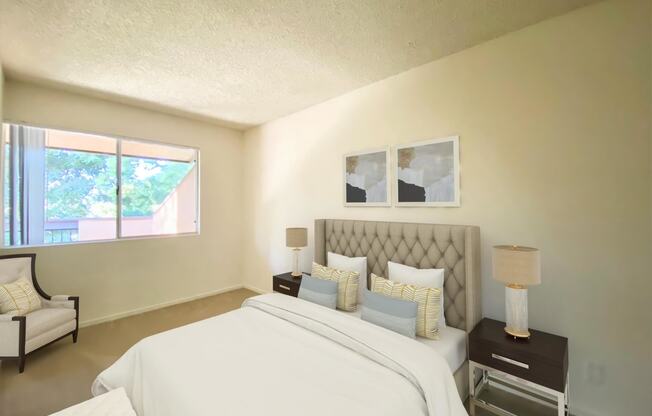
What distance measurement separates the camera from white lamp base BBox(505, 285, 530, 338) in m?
1.92

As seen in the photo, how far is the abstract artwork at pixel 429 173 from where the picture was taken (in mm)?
2538

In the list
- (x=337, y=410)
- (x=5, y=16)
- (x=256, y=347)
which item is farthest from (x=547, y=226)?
(x=5, y=16)

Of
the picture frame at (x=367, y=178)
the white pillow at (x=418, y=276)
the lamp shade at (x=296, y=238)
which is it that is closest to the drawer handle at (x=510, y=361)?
the white pillow at (x=418, y=276)

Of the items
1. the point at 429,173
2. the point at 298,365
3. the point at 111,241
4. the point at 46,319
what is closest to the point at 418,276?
the point at 429,173

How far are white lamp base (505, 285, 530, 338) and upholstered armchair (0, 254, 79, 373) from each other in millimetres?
3927

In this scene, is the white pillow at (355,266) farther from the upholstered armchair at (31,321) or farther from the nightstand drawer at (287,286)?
the upholstered armchair at (31,321)

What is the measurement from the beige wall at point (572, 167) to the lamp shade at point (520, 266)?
37 centimetres

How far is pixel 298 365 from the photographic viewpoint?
165 cm

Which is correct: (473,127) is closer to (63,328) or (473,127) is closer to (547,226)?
(547,226)

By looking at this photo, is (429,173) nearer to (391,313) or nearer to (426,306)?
(426,306)

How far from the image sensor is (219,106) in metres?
3.85

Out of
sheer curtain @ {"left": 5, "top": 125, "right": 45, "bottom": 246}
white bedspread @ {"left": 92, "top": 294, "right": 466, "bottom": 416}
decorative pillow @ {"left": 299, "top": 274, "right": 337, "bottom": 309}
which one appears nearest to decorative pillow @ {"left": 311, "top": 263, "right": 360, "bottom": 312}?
decorative pillow @ {"left": 299, "top": 274, "right": 337, "bottom": 309}

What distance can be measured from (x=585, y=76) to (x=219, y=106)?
3.81 m

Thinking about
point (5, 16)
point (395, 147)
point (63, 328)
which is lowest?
point (63, 328)
